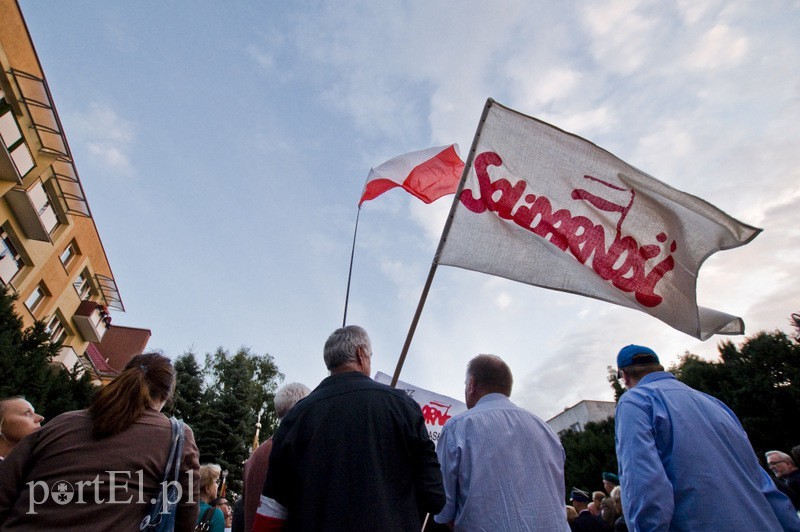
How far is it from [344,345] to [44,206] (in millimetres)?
19901

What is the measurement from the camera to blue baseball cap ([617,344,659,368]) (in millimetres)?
3199

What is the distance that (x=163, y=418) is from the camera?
7.48 feet

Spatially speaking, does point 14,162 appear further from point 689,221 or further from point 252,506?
point 689,221

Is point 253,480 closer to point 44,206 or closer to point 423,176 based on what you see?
point 423,176

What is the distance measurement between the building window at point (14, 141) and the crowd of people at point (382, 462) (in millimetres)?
15510

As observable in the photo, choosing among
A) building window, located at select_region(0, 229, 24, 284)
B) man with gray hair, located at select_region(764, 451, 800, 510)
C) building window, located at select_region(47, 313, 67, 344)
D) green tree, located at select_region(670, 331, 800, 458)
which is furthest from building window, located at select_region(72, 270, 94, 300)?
green tree, located at select_region(670, 331, 800, 458)

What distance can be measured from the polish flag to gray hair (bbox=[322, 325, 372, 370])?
10.6 feet

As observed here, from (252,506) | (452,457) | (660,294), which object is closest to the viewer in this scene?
(452,457)

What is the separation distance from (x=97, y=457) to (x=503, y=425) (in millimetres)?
2084

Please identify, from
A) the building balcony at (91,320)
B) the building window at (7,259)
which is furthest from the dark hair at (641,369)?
the building balcony at (91,320)

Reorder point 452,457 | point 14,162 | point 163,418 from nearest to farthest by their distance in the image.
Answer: point 163,418
point 452,457
point 14,162

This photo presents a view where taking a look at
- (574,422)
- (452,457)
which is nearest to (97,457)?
(452,457)

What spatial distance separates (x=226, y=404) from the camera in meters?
29.5

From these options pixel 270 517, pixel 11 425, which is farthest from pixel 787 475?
pixel 11 425
